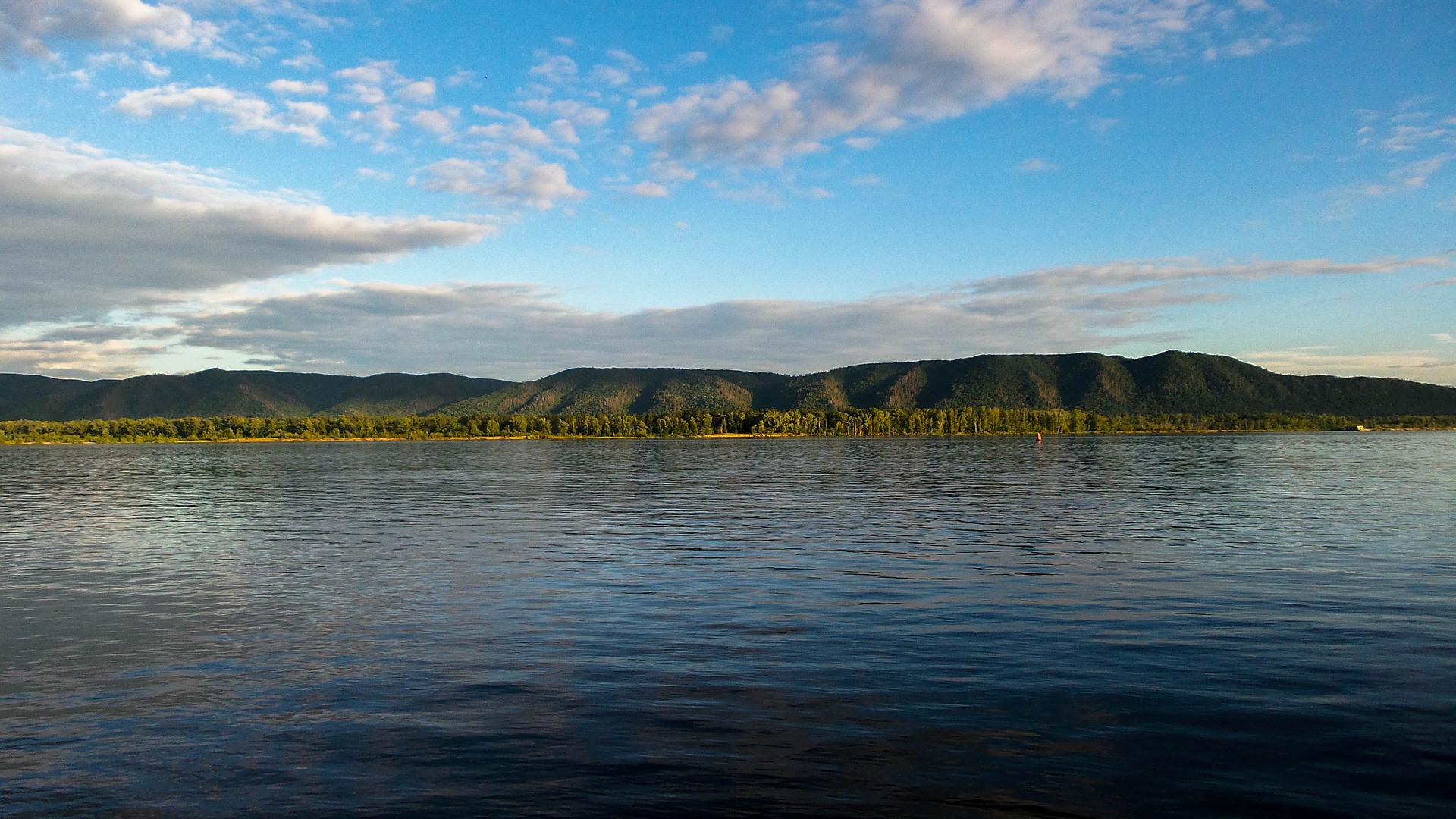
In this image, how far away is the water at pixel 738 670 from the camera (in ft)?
48.1

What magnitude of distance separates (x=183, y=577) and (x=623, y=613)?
22.3 meters

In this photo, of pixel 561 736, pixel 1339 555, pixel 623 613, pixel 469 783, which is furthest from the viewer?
pixel 1339 555

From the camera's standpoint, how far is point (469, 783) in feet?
48.8

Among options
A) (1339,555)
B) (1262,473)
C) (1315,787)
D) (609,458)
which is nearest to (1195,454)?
(1262,473)

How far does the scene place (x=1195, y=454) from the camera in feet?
557

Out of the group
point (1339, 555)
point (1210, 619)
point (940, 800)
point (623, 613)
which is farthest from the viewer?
point (1339, 555)

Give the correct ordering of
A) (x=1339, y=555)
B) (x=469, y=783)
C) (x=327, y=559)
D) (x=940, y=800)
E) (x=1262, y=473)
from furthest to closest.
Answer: (x=1262, y=473) < (x=327, y=559) < (x=1339, y=555) < (x=469, y=783) < (x=940, y=800)

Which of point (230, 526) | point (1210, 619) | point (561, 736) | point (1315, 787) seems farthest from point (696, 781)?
point (230, 526)

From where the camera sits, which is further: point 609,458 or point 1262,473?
point 609,458

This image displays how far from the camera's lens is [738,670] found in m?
21.8

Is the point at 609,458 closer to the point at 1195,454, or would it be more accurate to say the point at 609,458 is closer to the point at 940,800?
the point at 1195,454

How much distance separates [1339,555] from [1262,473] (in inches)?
2910

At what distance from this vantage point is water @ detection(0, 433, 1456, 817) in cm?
1467

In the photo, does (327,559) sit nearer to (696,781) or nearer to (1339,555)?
(696,781)
